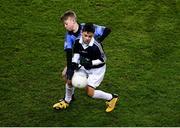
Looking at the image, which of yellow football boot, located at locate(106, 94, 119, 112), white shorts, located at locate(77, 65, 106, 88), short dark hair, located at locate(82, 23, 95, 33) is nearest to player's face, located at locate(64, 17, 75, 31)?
short dark hair, located at locate(82, 23, 95, 33)

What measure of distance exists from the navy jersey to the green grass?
1.09m

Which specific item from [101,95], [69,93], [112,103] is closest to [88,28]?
[101,95]

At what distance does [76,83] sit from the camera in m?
7.16

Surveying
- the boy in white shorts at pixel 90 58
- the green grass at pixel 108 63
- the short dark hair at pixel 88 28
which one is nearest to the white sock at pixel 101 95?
the boy in white shorts at pixel 90 58

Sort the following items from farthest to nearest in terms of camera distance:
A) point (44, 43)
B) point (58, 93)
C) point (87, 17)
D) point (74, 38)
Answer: point (87, 17), point (44, 43), point (58, 93), point (74, 38)

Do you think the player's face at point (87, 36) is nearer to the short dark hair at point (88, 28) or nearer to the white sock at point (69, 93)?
the short dark hair at point (88, 28)

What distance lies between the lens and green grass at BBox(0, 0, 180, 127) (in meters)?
7.75

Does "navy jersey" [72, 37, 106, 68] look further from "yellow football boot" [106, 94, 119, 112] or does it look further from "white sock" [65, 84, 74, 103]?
"yellow football boot" [106, 94, 119, 112]

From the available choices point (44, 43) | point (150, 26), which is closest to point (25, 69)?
point (44, 43)

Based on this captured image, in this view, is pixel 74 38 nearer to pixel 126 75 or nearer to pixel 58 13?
pixel 126 75

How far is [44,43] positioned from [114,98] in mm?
2512

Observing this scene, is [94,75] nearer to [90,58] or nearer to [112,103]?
[90,58]

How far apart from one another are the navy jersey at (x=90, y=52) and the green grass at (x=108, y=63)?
42.9 inches

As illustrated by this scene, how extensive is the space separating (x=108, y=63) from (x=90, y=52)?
6.17 feet
